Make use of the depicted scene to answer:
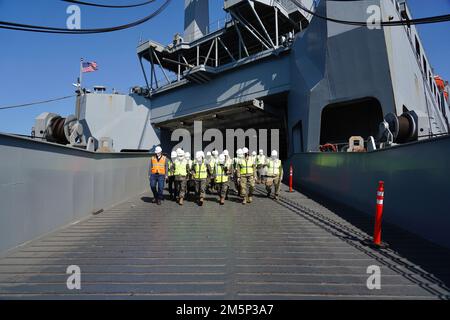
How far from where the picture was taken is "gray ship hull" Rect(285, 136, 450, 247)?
14.3ft

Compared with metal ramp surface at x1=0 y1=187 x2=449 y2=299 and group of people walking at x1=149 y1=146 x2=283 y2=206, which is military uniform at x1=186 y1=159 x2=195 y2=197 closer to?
group of people walking at x1=149 y1=146 x2=283 y2=206

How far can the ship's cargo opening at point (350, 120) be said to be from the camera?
14.6 meters

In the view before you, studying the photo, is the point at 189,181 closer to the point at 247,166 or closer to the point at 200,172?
the point at 200,172

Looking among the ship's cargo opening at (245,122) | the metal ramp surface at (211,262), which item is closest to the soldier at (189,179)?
the metal ramp surface at (211,262)

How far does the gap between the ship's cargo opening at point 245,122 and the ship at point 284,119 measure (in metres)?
0.14

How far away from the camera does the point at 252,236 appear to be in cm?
503

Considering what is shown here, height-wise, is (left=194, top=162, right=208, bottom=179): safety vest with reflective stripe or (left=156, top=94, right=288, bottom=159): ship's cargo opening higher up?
(left=156, top=94, right=288, bottom=159): ship's cargo opening

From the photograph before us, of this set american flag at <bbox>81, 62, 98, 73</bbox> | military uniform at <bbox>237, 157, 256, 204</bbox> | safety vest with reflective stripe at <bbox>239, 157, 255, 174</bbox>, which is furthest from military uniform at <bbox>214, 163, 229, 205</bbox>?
american flag at <bbox>81, 62, 98, 73</bbox>

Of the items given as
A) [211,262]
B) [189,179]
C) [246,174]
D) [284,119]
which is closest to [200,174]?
[189,179]

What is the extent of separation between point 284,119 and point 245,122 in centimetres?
437

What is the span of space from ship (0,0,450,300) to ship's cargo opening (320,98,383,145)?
0.06 metres

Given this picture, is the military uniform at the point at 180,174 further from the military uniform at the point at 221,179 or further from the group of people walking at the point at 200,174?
the military uniform at the point at 221,179
